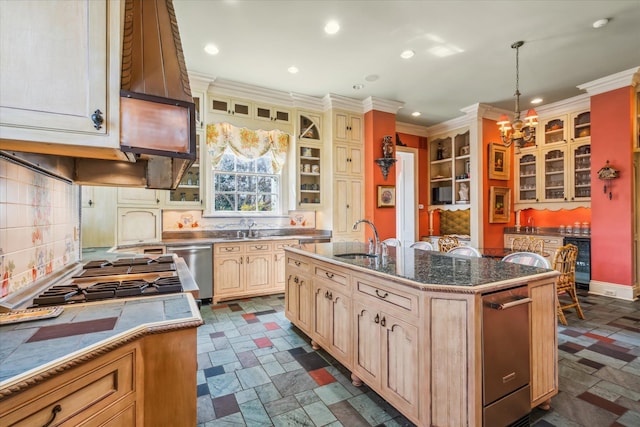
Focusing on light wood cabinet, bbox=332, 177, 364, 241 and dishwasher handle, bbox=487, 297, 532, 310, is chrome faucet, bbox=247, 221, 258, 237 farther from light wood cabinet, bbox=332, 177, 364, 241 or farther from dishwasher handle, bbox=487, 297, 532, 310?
dishwasher handle, bbox=487, 297, 532, 310

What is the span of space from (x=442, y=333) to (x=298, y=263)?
1.72 meters

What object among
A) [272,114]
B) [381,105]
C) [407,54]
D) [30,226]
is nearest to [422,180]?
[381,105]

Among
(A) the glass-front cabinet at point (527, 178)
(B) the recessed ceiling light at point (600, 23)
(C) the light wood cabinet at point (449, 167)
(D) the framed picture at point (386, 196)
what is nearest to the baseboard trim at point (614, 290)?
(A) the glass-front cabinet at point (527, 178)

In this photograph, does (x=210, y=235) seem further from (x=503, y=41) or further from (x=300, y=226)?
(x=503, y=41)

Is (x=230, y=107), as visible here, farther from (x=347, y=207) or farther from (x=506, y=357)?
(x=506, y=357)

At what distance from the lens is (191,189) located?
173 inches

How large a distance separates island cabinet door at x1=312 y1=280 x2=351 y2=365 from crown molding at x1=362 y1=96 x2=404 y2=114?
11.8 feet

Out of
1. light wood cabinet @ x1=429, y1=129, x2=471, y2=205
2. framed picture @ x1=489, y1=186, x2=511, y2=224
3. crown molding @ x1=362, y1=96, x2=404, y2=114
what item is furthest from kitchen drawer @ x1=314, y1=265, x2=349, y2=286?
light wood cabinet @ x1=429, y1=129, x2=471, y2=205

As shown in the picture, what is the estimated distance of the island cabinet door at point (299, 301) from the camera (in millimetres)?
2844

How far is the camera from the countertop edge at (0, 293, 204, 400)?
683 millimetres

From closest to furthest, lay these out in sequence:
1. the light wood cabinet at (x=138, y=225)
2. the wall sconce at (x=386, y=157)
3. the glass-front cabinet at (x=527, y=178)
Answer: the light wood cabinet at (x=138, y=225)
the wall sconce at (x=386, y=157)
the glass-front cabinet at (x=527, y=178)

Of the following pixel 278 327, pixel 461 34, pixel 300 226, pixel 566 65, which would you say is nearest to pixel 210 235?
pixel 300 226

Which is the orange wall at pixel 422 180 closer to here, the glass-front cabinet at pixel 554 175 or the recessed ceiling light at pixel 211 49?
the glass-front cabinet at pixel 554 175

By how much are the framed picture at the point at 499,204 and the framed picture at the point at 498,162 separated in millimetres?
249
